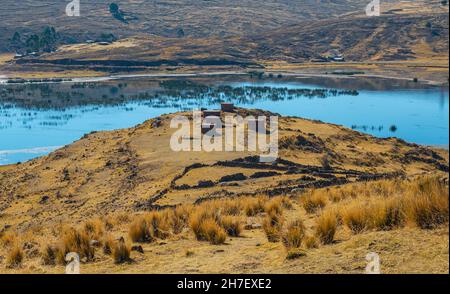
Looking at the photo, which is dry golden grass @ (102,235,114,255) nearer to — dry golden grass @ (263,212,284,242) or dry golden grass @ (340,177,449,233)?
dry golden grass @ (263,212,284,242)

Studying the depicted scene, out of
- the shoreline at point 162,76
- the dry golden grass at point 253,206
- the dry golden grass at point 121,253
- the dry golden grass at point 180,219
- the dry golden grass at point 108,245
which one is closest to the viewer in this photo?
the dry golden grass at point 121,253

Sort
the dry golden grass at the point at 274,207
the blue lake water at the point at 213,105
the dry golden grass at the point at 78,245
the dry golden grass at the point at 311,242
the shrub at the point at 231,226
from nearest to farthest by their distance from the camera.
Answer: the dry golden grass at the point at 311,242 → the dry golden grass at the point at 78,245 → the shrub at the point at 231,226 → the dry golden grass at the point at 274,207 → the blue lake water at the point at 213,105

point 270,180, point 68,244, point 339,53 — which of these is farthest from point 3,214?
point 339,53

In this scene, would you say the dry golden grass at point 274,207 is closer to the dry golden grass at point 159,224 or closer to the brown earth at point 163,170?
the dry golden grass at point 159,224

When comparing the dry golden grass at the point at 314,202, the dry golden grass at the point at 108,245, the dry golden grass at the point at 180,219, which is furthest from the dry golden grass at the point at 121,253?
the dry golden grass at the point at 314,202

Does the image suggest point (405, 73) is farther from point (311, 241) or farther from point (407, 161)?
point (311, 241)
